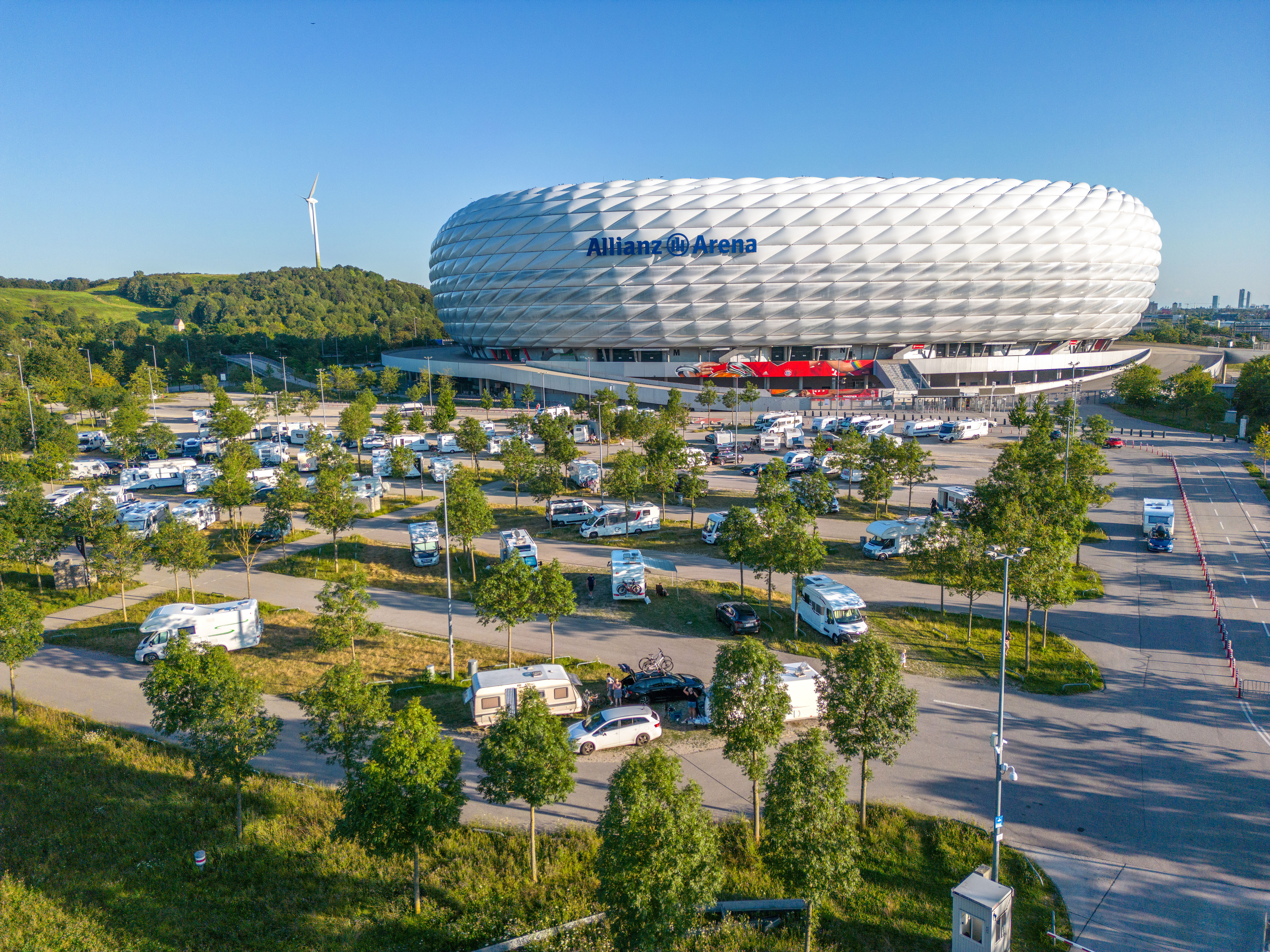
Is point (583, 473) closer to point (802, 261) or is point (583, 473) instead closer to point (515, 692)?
point (515, 692)

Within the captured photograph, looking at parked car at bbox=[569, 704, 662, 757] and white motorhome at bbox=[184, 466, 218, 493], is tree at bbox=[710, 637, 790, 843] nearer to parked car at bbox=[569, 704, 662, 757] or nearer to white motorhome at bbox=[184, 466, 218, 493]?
parked car at bbox=[569, 704, 662, 757]

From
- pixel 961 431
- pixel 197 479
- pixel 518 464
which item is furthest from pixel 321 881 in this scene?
pixel 961 431

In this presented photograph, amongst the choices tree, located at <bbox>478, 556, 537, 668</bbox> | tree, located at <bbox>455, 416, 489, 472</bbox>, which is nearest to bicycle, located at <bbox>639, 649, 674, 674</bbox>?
tree, located at <bbox>478, 556, 537, 668</bbox>

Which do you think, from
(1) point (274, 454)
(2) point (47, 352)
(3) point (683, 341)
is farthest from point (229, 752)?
(2) point (47, 352)

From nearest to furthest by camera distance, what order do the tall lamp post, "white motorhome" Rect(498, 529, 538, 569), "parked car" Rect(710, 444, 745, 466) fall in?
the tall lamp post
"white motorhome" Rect(498, 529, 538, 569)
"parked car" Rect(710, 444, 745, 466)

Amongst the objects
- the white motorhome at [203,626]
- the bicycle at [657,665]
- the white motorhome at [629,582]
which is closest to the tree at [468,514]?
the white motorhome at [629,582]

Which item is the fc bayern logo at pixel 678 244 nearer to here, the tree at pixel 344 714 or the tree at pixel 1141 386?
the tree at pixel 1141 386

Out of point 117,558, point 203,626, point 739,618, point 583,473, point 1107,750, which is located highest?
point 583,473
